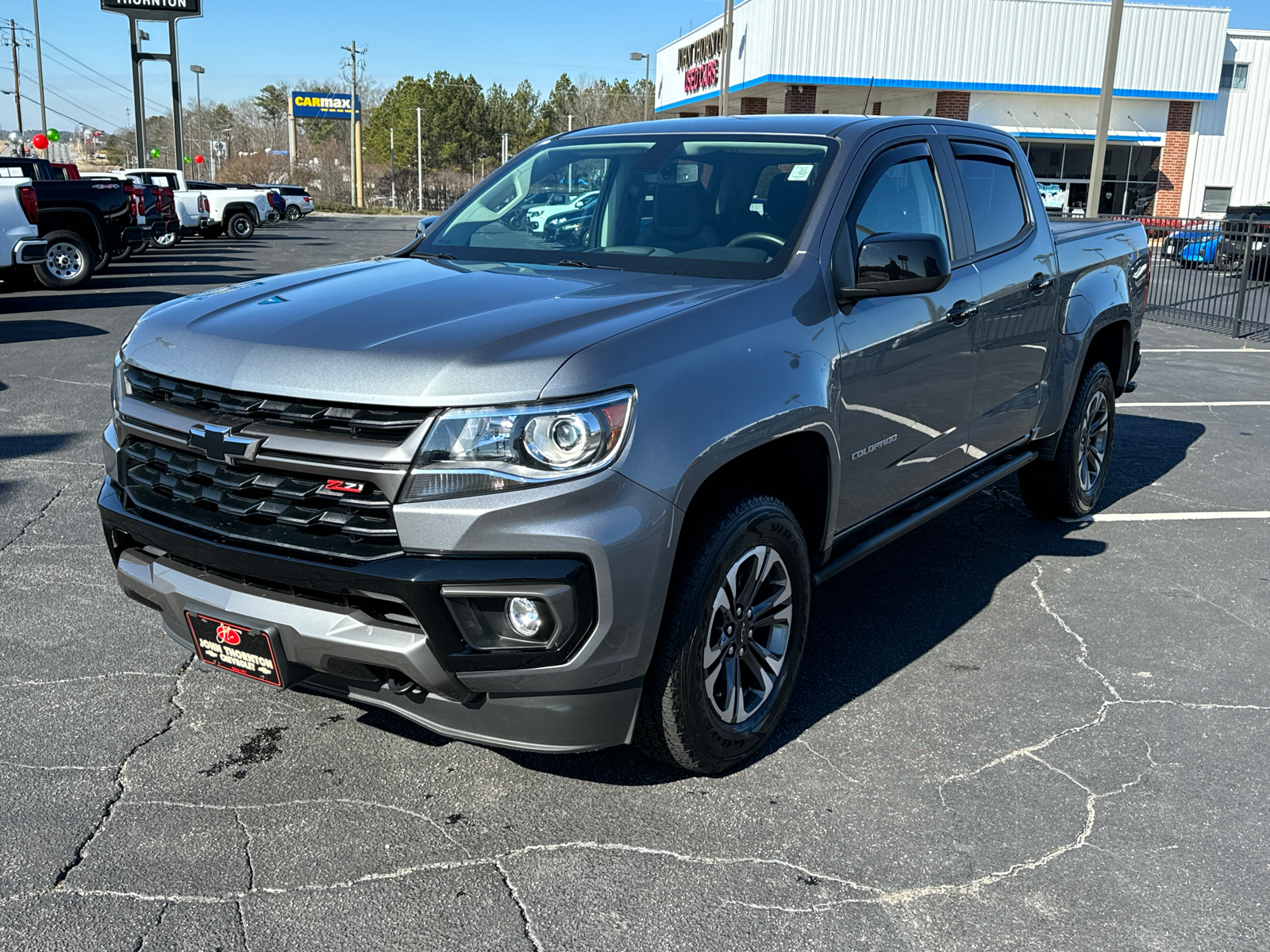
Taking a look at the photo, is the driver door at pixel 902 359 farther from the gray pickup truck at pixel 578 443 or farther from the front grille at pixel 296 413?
the front grille at pixel 296 413

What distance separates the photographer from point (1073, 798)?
3.36 metres

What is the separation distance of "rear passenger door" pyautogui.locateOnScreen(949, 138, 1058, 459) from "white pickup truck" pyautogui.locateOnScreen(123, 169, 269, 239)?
1103 inches

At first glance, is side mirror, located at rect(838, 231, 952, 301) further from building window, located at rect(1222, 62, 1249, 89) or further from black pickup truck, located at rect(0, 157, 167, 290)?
building window, located at rect(1222, 62, 1249, 89)

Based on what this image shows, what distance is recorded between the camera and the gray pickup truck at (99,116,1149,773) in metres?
2.73

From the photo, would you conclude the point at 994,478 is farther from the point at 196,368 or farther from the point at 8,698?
the point at 8,698

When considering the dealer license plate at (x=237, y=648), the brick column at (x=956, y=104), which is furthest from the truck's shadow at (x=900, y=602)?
the brick column at (x=956, y=104)

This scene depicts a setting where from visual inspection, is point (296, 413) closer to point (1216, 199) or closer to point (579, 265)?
point (579, 265)

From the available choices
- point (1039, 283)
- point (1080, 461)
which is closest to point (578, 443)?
point (1039, 283)

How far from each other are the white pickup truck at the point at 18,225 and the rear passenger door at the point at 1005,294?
1350cm

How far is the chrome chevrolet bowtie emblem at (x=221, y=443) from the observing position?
2.89 m

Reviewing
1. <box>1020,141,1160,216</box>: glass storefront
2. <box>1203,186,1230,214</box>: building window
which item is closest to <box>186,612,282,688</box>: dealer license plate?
<box>1020,141,1160,216</box>: glass storefront

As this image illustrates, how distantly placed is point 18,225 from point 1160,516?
1418 cm

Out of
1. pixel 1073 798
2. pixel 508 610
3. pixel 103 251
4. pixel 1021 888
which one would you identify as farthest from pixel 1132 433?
pixel 103 251

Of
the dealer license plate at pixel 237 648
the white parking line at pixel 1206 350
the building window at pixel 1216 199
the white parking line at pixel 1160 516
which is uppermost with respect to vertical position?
the building window at pixel 1216 199
